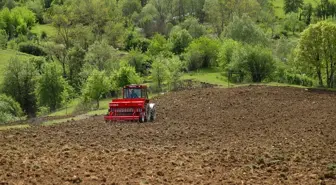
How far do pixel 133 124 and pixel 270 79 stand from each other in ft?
139

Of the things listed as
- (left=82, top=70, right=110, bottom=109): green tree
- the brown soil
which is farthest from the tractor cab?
(left=82, top=70, right=110, bottom=109): green tree

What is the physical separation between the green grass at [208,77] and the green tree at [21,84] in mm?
26103

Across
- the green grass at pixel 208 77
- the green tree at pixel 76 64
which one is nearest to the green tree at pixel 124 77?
the green grass at pixel 208 77

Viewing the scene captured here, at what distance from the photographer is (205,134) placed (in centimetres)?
2455

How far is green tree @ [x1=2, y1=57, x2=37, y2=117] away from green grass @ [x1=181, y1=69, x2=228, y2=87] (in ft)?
85.6

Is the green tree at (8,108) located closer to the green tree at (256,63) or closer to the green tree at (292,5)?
the green tree at (256,63)

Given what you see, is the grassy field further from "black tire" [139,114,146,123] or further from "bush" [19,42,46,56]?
"black tire" [139,114,146,123]

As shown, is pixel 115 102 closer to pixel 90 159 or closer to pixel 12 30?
pixel 90 159

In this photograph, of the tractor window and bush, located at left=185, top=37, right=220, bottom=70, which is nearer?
the tractor window

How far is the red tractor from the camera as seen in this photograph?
28844 mm

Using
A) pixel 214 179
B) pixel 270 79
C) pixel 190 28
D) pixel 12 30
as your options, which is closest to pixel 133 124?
pixel 214 179

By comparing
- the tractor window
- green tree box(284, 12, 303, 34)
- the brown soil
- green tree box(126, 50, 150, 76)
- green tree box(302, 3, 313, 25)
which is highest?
green tree box(302, 3, 313, 25)

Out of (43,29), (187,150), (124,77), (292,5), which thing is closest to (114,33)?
(43,29)

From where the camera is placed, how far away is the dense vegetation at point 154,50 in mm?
58250
